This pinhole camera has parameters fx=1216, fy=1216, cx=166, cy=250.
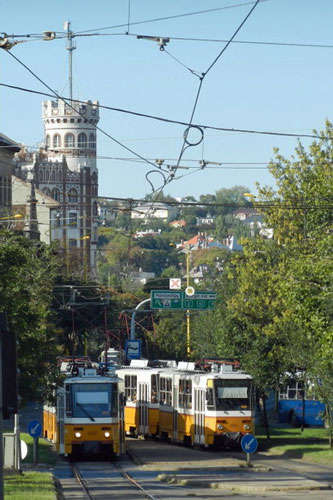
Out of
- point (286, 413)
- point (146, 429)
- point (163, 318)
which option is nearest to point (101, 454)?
point (146, 429)

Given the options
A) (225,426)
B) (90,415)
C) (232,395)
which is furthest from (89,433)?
(232,395)

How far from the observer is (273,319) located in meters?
46.8

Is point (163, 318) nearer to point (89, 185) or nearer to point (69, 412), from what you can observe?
point (69, 412)

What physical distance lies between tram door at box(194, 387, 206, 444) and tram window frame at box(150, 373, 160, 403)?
380 centimetres

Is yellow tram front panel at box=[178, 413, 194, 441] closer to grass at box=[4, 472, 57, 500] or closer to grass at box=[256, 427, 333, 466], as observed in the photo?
grass at box=[256, 427, 333, 466]

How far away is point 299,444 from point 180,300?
11.9 meters

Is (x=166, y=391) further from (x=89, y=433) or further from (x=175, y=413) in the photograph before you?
(x=89, y=433)

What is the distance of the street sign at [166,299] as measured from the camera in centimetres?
5372

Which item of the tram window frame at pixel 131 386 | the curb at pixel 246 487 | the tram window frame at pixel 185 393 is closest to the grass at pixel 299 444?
the tram window frame at pixel 185 393

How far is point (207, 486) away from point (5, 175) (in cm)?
5642

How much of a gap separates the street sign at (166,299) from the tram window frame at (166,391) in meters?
9.65

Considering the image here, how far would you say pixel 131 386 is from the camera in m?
46.9

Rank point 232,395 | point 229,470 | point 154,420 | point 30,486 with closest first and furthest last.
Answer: point 30,486, point 229,470, point 232,395, point 154,420

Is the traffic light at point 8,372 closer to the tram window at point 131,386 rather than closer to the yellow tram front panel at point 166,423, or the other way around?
the yellow tram front panel at point 166,423
